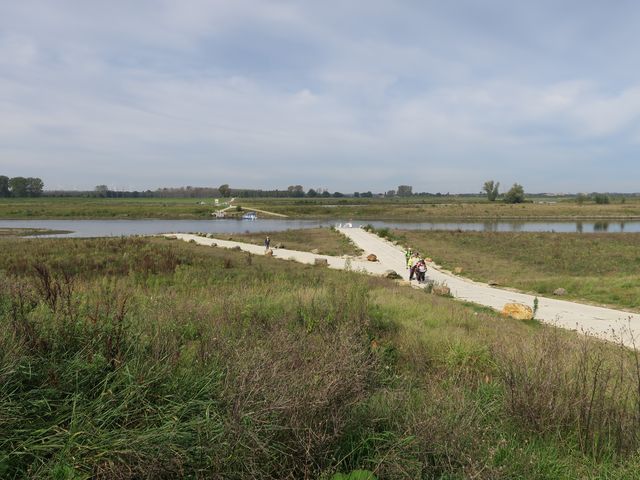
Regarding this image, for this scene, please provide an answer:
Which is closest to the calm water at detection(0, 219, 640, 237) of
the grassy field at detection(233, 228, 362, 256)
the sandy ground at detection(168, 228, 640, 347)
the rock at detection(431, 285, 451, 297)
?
the grassy field at detection(233, 228, 362, 256)

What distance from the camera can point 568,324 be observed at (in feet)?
33.3

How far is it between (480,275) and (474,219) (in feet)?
196

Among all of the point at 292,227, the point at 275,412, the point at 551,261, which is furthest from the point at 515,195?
the point at 275,412

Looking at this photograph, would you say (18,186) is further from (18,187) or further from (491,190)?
(491,190)

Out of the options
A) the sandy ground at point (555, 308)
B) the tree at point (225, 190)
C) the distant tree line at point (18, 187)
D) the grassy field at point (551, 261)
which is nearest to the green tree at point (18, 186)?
the distant tree line at point (18, 187)

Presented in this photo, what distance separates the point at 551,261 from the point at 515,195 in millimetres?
109477

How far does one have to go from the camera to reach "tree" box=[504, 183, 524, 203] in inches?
4902

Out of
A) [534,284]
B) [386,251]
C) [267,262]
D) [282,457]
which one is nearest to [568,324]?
[534,284]

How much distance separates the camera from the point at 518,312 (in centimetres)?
1045

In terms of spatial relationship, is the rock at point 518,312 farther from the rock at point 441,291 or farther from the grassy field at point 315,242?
the grassy field at point 315,242

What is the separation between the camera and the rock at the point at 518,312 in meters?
10.3

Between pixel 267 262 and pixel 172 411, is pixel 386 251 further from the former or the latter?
pixel 172 411

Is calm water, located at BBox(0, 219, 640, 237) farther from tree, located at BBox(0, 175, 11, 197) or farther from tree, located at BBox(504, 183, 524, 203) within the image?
tree, located at BBox(0, 175, 11, 197)

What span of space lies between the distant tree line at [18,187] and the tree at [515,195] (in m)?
160
